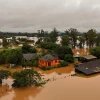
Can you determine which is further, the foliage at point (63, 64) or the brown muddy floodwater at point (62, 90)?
the foliage at point (63, 64)

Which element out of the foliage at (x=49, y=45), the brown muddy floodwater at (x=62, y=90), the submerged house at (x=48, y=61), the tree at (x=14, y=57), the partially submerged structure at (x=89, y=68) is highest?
the foliage at (x=49, y=45)

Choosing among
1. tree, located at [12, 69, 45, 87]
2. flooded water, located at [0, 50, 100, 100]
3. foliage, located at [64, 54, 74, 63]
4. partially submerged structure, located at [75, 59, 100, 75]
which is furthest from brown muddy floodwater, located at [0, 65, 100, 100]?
foliage, located at [64, 54, 74, 63]

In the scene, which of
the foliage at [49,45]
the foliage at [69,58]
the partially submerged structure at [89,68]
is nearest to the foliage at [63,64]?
the foliage at [69,58]

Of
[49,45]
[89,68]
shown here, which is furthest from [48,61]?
[49,45]

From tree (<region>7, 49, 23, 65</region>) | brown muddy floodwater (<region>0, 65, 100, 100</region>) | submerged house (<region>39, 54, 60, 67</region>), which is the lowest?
brown muddy floodwater (<region>0, 65, 100, 100</region>)

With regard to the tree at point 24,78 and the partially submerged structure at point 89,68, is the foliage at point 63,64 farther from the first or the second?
the tree at point 24,78

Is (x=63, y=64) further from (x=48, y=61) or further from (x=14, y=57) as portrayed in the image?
(x=14, y=57)

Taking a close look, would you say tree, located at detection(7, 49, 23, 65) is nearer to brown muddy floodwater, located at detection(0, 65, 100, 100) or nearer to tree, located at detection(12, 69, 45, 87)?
brown muddy floodwater, located at detection(0, 65, 100, 100)

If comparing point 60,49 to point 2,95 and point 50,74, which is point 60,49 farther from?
point 2,95

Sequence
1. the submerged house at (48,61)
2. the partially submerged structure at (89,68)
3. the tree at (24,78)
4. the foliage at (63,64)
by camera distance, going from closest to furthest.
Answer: the tree at (24,78) → the partially submerged structure at (89,68) → the submerged house at (48,61) → the foliage at (63,64)
